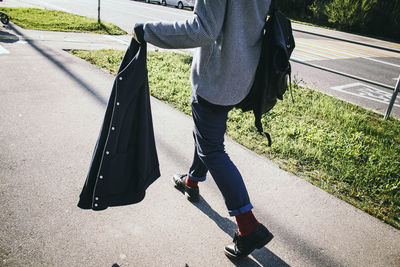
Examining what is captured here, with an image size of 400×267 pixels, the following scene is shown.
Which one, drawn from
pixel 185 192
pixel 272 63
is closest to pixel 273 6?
pixel 272 63

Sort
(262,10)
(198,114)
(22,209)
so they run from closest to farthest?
(262,10) → (198,114) → (22,209)

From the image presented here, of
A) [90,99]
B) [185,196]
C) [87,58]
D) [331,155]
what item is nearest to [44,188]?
[185,196]

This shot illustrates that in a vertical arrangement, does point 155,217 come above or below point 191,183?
below

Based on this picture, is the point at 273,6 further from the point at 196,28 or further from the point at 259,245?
the point at 259,245

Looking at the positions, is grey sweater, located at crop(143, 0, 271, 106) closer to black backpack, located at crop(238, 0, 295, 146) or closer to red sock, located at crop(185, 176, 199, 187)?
black backpack, located at crop(238, 0, 295, 146)

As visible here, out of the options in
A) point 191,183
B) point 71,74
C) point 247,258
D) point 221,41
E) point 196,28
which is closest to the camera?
point 196,28

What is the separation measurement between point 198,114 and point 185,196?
0.98 meters

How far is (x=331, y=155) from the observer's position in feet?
10.9

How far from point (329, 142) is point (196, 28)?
2704 millimetres

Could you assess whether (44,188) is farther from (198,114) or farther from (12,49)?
(12,49)

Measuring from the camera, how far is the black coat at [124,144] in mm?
1728

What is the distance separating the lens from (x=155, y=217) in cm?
223

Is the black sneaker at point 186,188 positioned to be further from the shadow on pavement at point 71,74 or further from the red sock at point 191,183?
the shadow on pavement at point 71,74

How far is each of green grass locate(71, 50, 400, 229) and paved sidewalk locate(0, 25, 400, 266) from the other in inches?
8.2
